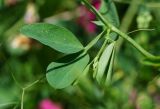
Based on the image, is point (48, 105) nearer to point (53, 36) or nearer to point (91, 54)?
point (91, 54)

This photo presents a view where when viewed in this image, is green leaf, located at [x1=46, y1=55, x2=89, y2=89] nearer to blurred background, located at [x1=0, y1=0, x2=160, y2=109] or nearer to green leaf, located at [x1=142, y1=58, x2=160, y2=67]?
green leaf, located at [x1=142, y1=58, x2=160, y2=67]

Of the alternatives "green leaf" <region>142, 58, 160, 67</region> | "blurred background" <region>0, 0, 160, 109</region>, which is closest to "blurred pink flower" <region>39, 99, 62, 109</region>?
"blurred background" <region>0, 0, 160, 109</region>

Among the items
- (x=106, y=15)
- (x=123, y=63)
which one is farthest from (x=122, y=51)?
(x=106, y=15)

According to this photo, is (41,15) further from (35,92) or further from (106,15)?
(106,15)

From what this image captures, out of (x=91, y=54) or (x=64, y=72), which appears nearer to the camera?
(x=64, y=72)

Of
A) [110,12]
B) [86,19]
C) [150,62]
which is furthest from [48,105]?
[150,62]

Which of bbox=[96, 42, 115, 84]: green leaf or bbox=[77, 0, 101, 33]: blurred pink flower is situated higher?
bbox=[96, 42, 115, 84]: green leaf

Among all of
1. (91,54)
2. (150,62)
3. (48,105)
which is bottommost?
(48,105)

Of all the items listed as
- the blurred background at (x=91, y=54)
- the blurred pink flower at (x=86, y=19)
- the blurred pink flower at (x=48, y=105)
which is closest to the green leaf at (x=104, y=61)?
the blurred background at (x=91, y=54)
